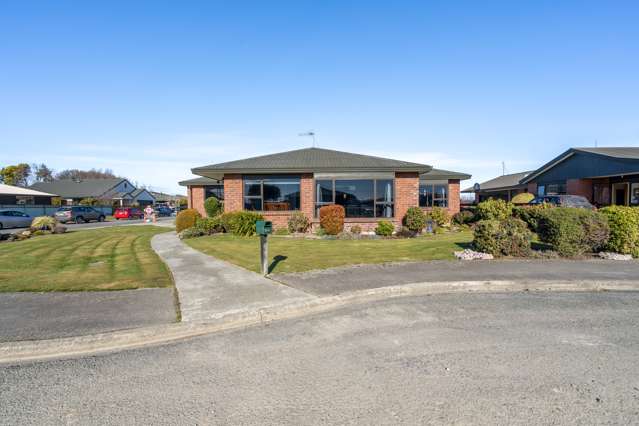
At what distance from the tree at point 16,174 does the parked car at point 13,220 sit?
61.8 metres

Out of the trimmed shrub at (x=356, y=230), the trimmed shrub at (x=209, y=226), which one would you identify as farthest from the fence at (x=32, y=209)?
the trimmed shrub at (x=356, y=230)

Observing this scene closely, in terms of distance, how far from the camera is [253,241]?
12.8 metres

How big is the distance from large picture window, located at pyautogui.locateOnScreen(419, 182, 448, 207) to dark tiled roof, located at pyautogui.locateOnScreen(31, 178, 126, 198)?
176 ft

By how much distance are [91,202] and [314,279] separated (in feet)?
171

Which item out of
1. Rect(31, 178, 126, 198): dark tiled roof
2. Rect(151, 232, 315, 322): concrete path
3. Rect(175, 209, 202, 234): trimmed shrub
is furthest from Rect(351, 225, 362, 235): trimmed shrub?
Rect(31, 178, 126, 198): dark tiled roof

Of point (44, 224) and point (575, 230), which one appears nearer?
point (575, 230)

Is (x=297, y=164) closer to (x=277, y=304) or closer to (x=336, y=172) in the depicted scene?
(x=336, y=172)

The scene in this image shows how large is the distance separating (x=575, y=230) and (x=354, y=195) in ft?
30.1

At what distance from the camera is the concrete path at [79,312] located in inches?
168

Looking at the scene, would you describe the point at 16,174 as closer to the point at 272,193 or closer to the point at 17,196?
the point at 17,196

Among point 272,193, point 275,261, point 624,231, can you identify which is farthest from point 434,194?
point 275,261

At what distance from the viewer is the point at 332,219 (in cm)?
1469

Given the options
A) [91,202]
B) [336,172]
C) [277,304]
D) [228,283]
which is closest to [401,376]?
[277,304]

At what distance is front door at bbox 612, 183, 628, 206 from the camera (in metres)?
21.5
